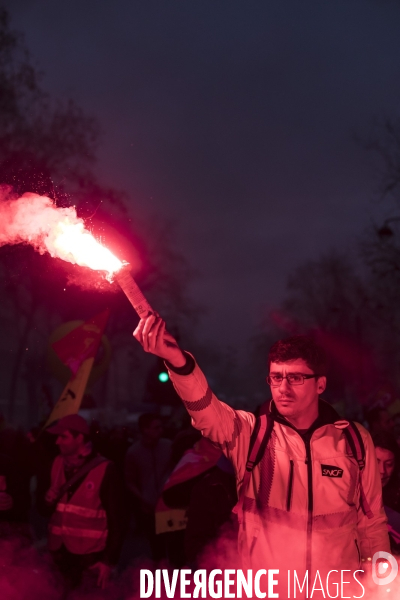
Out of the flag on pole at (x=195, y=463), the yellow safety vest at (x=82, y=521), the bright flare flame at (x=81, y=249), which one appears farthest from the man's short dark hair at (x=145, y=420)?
the bright flare flame at (x=81, y=249)

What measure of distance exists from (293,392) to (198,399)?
0.64m

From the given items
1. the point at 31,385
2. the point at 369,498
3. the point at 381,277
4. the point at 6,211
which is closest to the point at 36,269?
the point at 6,211

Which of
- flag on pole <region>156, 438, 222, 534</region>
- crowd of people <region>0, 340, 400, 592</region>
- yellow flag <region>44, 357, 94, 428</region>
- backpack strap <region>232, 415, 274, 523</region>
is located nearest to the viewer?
backpack strap <region>232, 415, 274, 523</region>

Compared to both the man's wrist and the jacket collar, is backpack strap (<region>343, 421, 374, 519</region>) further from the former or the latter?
the man's wrist

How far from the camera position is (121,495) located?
668 centimetres

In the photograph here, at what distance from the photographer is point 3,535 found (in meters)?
7.34

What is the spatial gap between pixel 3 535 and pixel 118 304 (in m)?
36.3

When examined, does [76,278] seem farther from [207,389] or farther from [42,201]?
[207,389]

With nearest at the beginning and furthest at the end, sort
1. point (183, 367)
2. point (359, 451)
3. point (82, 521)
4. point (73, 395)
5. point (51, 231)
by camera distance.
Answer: point (183, 367)
point (359, 451)
point (51, 231)
point (82, 521)
point (73, 395)

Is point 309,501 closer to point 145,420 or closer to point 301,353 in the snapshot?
point 301,353

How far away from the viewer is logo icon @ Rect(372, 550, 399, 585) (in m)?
4.07

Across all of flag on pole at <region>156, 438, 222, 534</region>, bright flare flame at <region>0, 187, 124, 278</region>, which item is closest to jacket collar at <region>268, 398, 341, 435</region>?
flag on pole at <region>156, 438, 222, 534</region>

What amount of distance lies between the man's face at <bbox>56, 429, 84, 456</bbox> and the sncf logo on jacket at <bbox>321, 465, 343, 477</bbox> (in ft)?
10.9

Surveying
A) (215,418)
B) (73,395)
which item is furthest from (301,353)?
(73,395)
